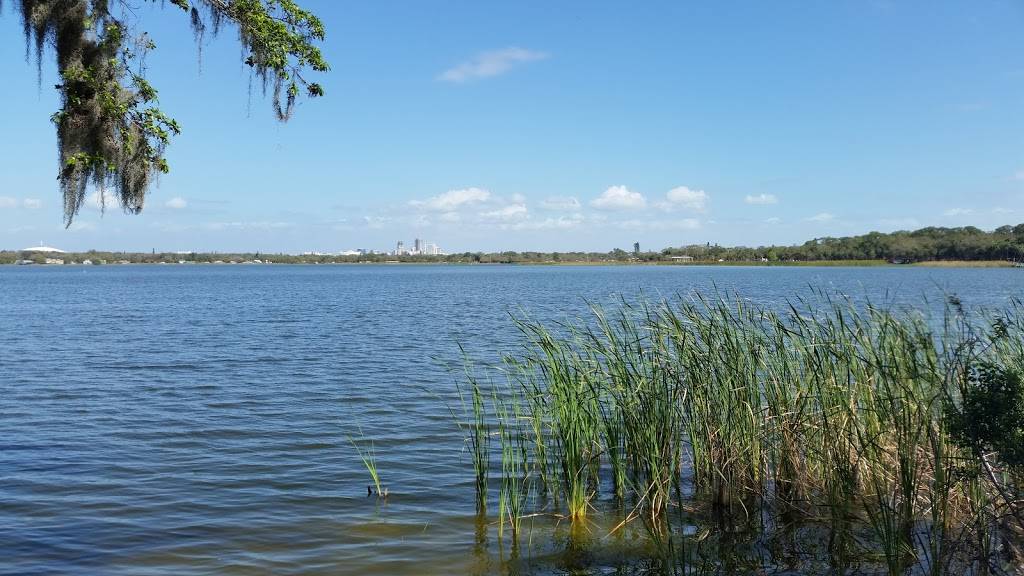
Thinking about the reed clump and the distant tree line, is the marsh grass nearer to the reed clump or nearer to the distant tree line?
the reed clump

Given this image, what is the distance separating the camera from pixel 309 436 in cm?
1235

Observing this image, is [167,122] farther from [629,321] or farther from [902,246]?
[902,246]

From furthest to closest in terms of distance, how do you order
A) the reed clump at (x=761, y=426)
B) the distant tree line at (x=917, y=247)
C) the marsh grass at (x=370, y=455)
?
the distant tree line at (x=917, y=247) < the marsh grass at (x=370, y=455) < the reed clump at (x=761, y=426)

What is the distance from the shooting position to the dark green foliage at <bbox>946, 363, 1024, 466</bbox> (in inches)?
199

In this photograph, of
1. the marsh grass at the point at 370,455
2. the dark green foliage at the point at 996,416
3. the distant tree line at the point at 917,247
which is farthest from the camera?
the distant tree line at the point at 917,247

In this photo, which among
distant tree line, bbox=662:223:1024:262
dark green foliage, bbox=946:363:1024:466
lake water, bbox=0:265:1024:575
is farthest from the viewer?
distant tree line, bbox=662:223:1024:262

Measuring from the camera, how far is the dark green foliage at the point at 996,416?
5066 millimetres

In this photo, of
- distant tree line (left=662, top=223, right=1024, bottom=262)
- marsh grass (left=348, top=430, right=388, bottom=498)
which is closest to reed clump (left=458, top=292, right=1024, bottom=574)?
marsh grass (left=348, top=430, right=388, bottom=498)

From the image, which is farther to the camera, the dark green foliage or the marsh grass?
the marsh grass

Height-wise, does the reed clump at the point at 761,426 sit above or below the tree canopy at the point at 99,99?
below

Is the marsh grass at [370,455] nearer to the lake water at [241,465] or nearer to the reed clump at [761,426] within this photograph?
the lake water at [241,465]

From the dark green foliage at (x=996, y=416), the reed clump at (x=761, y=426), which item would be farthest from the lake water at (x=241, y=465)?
the dark green foliage at (x=996, y=416)

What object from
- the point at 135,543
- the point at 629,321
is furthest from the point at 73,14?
the point at 629,321

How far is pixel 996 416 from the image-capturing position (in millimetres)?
5195
